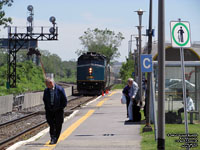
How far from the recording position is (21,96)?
30891mm

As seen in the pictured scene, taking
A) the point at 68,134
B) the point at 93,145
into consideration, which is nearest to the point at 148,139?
the point at 93,145

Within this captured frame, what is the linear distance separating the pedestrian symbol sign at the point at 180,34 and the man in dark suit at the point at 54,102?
12.0 feet

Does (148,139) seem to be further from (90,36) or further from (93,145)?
(90,36)

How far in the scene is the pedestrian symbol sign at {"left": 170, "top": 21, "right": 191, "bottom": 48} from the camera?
35.5 feet

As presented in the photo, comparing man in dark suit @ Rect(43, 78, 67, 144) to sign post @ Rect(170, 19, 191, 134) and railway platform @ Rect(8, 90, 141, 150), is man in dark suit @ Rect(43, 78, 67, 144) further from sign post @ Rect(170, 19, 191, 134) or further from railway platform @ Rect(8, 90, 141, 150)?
sign post @ Rect(170, 19, 191, 134)

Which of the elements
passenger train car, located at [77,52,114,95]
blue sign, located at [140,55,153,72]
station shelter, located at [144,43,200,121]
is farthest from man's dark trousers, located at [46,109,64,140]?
passenger train car, located at [77,52,114,95]

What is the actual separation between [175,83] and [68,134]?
4508mm

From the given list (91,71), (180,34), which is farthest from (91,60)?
(180,34)

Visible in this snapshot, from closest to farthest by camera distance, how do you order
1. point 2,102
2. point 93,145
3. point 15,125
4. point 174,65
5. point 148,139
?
point 93,145 → point 148,139 → point 174,65 → point 15,125 → point 2,102

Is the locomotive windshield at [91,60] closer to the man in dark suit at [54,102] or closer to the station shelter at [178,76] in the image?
the station shelter at [178,76]

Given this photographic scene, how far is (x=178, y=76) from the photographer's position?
18.0m

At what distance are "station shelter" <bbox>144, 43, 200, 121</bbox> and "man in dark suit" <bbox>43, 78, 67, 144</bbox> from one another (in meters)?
5.46

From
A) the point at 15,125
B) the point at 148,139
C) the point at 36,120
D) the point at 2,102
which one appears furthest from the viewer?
the point at 2,102

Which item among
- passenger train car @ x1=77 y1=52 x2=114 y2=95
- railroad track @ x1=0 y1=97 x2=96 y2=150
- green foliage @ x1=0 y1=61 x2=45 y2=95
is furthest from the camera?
green foliage @ x1=0 y1=61 x2=45 y2=95
